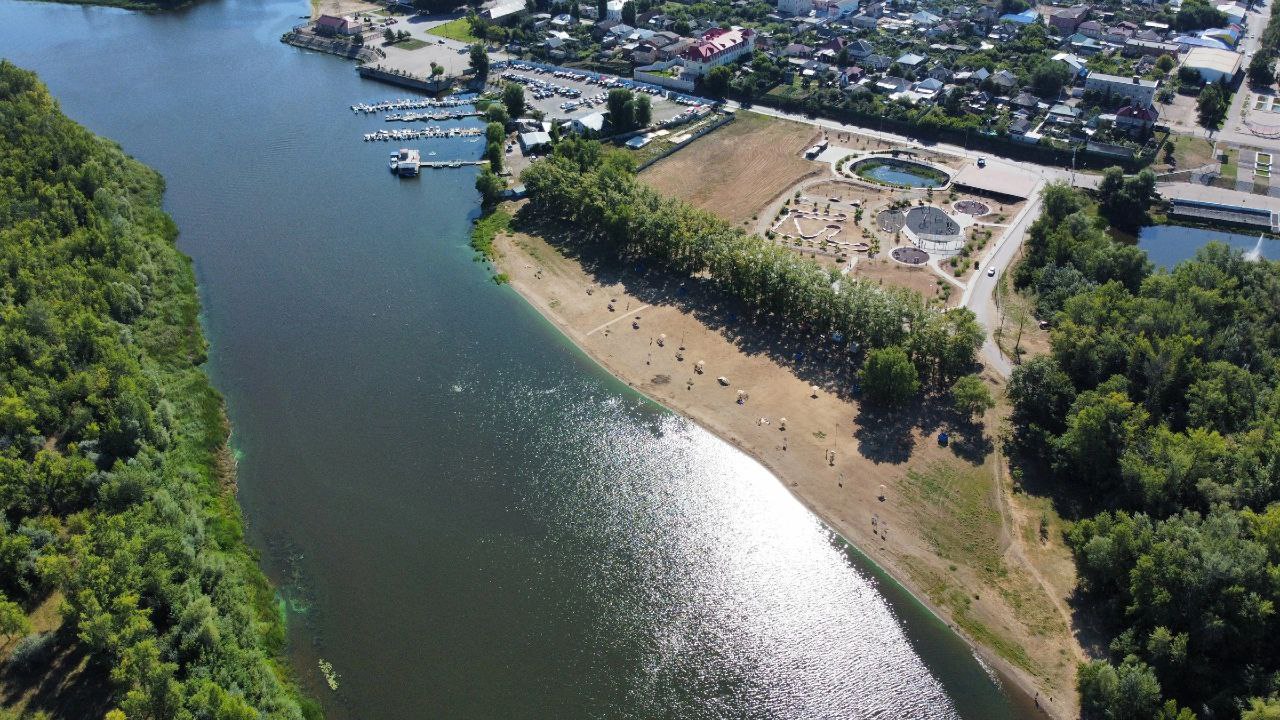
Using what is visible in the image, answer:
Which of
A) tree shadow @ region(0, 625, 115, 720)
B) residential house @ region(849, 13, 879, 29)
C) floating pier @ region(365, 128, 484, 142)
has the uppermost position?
residential house @ region(849, 13, 879, 29)

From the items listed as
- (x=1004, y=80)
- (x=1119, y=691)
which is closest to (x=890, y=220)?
(x=1004, y=80)

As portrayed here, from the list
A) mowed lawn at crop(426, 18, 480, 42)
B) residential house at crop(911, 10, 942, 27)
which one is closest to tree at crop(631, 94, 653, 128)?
mowed lawn at crop(426, 18, 480, 42)

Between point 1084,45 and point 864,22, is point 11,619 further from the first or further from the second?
point 1084,45

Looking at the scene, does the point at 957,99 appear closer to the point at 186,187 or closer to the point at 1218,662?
the point at 1218,662

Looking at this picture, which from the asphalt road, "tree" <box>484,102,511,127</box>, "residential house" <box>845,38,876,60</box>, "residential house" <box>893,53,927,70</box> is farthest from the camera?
"residential house" <box>845,38,876,60</box>

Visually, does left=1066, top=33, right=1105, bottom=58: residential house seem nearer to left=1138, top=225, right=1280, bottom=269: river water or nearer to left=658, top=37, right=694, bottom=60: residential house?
left=1138, top=225, right=1280, bottom=269: river water

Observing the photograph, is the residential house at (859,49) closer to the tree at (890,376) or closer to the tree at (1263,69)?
the tree at (1263,69)

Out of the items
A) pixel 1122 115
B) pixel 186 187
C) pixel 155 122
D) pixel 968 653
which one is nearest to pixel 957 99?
pixel 1122 115

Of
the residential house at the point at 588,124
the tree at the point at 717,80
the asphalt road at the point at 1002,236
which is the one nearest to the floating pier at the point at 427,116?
the residential house at the point at 588,124
